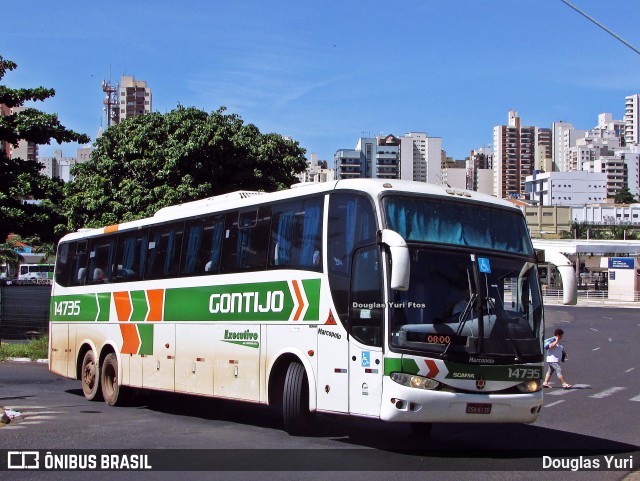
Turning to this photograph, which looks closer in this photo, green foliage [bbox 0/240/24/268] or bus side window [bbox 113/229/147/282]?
bus side window [bbox 113/229/147/282]

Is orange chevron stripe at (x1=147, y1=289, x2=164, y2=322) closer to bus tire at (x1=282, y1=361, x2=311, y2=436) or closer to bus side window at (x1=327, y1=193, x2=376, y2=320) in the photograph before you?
bus tire at (x1=282, y1=361, x2=311, y2=436)

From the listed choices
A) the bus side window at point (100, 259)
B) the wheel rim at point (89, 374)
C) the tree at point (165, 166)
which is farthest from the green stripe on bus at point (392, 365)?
the tree at point (165, 166)

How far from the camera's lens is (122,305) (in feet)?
56.7

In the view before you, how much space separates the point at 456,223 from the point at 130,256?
26.6 feet

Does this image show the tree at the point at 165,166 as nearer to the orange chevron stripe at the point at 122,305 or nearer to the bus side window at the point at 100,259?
the bus side window at the point at 100,259

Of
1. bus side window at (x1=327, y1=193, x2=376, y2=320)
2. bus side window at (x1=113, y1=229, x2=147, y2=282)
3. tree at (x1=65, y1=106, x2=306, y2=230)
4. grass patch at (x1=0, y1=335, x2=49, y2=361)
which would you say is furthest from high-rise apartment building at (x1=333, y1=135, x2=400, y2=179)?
bus side window at (x1=327, y1=193, x2=376, y2=320)

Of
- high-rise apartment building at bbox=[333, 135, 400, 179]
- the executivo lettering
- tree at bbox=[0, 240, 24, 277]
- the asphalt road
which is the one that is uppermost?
high-rise apartment building at bbox=[333, 135, 400, 179]

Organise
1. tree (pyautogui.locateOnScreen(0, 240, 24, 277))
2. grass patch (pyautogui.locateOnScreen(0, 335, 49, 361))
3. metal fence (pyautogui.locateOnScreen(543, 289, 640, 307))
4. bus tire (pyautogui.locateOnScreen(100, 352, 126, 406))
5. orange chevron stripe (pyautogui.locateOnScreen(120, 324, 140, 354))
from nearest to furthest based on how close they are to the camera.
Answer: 1. orange chevron stripe (pyautogui.locateOnScreen(120, 324, 140, 354))
2. bus tire (pyautogui.locateOnScreen(100, 352, 126, 406))
3. grass patch (pyautogui.locateOnScreen(0, 335, 49, 361))
4. metal fence (pyautogui.locateOnScreen(543, 289, 640, 307))
5. tree (pyautogui.locateOnScreen(0, 240, 24, 277))

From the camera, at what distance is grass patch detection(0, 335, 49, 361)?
2769 cm

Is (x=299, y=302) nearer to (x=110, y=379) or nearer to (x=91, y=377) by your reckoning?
(x=110, y=379)

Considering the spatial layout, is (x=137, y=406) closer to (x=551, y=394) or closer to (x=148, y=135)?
(x=551, y=394)

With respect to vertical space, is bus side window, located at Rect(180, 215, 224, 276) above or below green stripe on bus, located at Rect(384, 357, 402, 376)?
above

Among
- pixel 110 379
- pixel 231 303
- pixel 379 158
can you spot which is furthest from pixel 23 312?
pixel 379 158

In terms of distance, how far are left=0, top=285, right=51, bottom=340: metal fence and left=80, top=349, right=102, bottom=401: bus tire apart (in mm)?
14357
